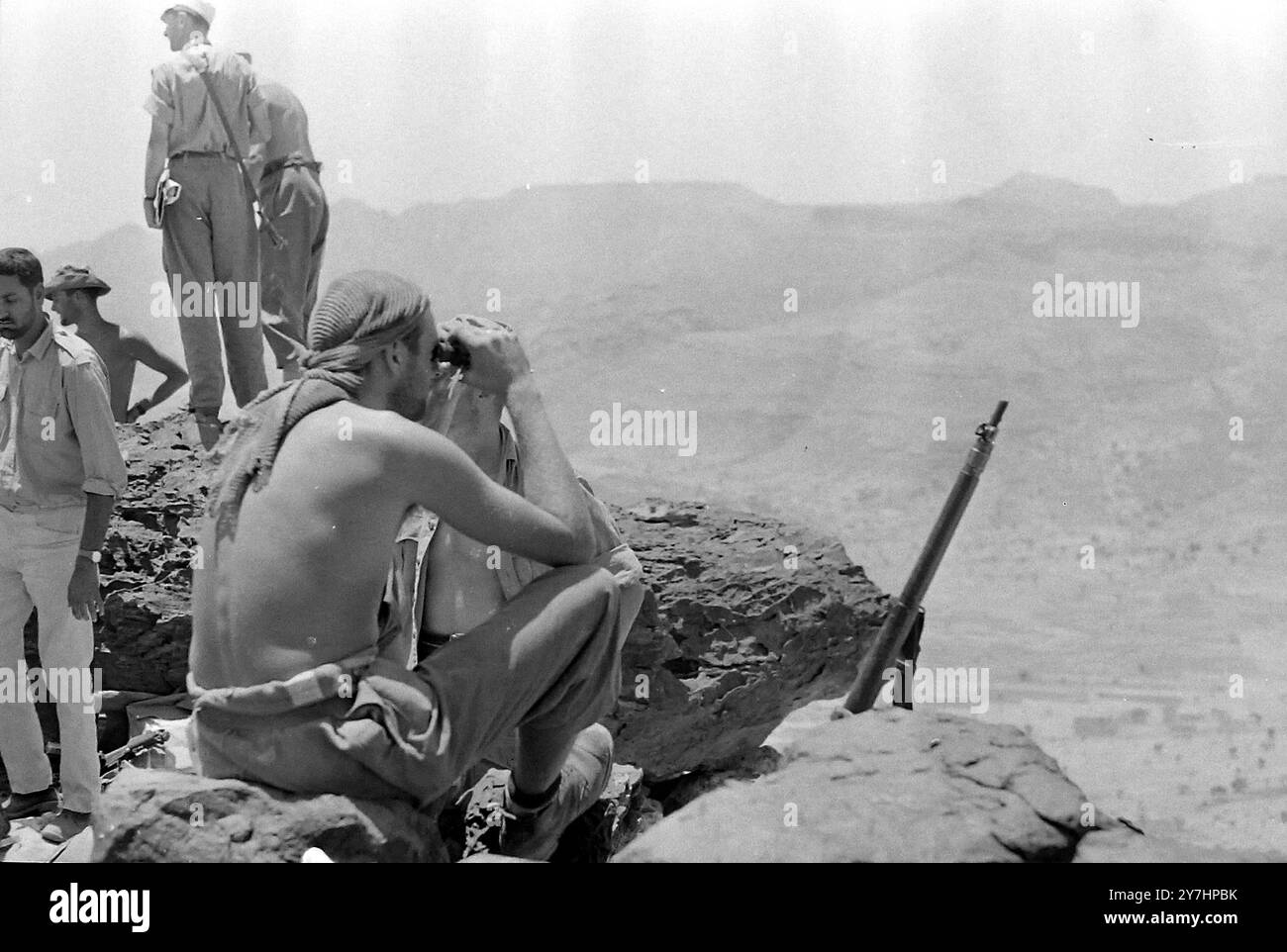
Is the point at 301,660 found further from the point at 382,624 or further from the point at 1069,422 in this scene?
the point at 1069,422

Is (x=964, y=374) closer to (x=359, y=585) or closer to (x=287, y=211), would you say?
(x=287, y=211)

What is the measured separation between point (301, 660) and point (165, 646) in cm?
337

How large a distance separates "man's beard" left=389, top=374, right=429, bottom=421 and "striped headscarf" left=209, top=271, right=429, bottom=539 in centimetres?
7

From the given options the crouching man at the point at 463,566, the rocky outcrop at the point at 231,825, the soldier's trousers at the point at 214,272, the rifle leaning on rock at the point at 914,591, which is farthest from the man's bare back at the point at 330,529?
the soldier's trousers at the point at 214,272

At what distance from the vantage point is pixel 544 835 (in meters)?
3.74

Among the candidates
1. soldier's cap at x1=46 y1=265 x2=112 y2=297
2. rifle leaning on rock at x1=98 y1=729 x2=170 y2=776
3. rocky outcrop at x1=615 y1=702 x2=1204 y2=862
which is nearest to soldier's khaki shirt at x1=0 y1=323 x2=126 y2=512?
rifle leaning on rock at x1=98 y1=729 x2=170 y2=776

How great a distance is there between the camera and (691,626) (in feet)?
20.2

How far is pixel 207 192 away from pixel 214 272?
0.99ft

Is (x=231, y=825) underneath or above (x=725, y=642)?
above

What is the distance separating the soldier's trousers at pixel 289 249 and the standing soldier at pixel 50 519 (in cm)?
191

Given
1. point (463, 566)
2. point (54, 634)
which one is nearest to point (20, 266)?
point (54, 634)

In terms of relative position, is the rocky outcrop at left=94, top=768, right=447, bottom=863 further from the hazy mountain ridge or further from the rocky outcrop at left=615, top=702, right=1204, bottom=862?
the hazy mountain ridge

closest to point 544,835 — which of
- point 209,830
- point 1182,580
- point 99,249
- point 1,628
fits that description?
point 209,830

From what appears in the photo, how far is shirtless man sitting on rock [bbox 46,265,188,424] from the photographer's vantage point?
21.0ft
